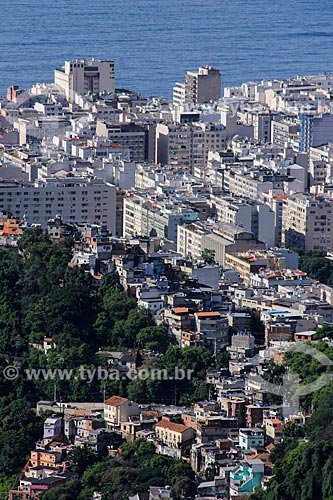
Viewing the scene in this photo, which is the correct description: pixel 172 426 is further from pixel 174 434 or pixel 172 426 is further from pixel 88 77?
pixel 88 77

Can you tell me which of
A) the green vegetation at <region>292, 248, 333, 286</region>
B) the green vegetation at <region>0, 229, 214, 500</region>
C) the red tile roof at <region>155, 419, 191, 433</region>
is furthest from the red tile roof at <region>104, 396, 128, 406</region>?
the green vegetation at <region>292, 248, 333, 286</region>

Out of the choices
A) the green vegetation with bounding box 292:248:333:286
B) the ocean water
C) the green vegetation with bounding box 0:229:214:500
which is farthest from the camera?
the ocean water

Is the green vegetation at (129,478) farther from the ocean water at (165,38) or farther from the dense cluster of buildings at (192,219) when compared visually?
the ocean water at (165,38)

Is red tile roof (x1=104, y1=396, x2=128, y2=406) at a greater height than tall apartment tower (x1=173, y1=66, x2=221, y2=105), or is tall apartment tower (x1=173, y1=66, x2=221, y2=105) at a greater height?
red tile roof (x1=104, y1=396, x2=128, y2=406)

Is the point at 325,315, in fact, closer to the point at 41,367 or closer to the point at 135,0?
the point at 41,367

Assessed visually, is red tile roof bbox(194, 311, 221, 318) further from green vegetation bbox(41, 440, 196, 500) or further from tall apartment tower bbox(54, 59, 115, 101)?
tall apartment tower bbox(54, 59, 115, 101)

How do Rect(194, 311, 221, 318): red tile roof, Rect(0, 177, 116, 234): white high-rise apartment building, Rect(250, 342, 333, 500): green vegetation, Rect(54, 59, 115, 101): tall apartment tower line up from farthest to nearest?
Rect(54, 59, 115, 101): tall apartment tower
Rect(0, 177, 116, 234): white high-rise apartment building
Rect(194, 311, 221, 318): red tile roof
Rect(250, 342, 333, 500): green vegetation
